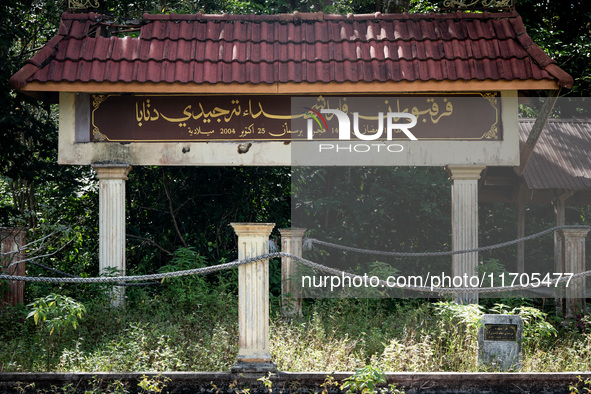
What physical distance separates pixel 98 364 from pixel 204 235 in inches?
262

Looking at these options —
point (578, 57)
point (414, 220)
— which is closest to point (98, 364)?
point (414, 220)

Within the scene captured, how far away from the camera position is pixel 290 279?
9.61m

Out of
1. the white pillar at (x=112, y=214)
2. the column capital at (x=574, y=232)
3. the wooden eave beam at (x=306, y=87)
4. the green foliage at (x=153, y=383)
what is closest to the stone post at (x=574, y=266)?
the column capital at (x=574, y=232)

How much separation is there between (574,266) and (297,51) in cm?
477

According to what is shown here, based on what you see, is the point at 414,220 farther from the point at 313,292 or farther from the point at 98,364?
the point at 98,364

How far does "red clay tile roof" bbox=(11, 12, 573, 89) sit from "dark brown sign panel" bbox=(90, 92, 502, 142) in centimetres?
51

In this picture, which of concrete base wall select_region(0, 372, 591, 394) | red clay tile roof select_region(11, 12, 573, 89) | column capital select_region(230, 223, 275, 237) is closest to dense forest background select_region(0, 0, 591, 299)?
red clay tile roof select_region(11, 12, 573, 89)

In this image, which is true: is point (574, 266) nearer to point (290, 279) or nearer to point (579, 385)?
point (579, 385)

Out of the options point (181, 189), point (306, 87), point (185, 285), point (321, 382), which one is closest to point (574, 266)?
point (306, 87)

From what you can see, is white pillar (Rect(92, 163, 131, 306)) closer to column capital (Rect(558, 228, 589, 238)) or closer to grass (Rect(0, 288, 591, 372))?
grass (Rect(0, 288, 591, 372))

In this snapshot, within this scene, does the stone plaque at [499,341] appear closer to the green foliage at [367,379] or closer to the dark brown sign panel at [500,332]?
the dark brown sign panel at [500,332]

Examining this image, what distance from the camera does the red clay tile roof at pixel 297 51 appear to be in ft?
30.0

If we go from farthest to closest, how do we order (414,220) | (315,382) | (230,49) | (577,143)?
(414,220) < (577,143) < (230,49) < (315,382)

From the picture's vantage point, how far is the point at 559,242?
30.8ft
